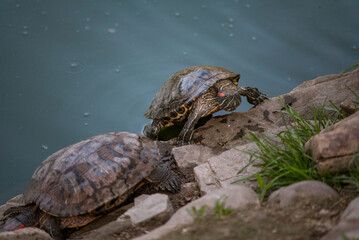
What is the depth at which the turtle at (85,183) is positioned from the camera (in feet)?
11.2

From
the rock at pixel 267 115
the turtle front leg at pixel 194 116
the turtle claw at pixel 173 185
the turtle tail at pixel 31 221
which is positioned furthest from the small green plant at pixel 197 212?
the turtle front leg at pixel 194 116

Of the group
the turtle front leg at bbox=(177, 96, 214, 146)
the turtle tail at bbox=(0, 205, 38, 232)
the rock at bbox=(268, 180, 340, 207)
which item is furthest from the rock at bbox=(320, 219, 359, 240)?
the turtle tail at bbox=(0, 205, 38, 232)

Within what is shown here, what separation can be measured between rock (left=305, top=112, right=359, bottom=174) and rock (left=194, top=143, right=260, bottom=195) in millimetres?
690

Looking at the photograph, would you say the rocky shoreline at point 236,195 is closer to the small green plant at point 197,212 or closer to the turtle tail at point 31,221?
the small green plant at point 197,212

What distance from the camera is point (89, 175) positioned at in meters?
3.50

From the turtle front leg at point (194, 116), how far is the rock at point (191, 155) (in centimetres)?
34

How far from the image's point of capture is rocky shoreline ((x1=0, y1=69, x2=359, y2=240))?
2.25 m

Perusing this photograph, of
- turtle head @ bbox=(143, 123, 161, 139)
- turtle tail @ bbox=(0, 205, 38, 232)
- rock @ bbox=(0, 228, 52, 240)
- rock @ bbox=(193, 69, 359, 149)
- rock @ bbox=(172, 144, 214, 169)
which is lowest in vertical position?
turtle tail @ bbox=(0, 205, 38, 232)

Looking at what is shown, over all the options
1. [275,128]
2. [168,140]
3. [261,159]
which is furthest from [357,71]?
[168,140]

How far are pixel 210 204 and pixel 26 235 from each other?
5.84 ft

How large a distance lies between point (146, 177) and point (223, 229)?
1631mm

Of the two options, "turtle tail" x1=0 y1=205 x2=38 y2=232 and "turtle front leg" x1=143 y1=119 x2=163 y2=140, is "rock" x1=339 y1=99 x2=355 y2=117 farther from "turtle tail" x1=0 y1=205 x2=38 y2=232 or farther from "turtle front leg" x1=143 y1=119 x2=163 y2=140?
"turtle tail" x1=0 y1=205 x2=38 y2=232

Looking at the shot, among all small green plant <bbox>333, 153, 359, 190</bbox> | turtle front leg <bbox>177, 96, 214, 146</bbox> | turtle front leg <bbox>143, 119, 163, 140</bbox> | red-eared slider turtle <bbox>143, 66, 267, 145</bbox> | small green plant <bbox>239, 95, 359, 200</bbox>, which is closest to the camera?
small green plant <bbox>333, 153, 359, 190</bbox>

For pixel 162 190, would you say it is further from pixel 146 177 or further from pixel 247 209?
pixel 247 209
